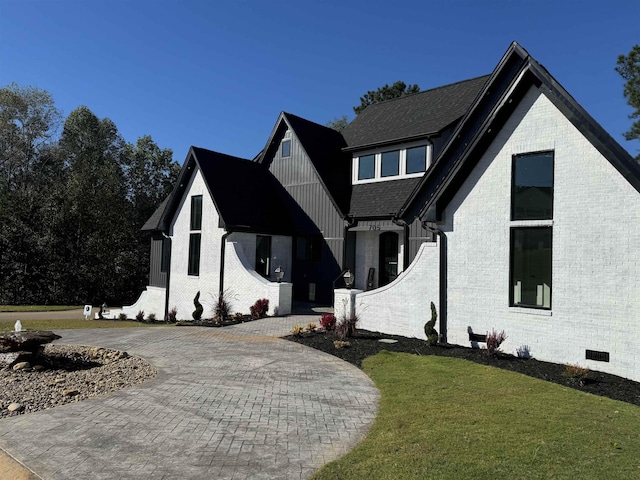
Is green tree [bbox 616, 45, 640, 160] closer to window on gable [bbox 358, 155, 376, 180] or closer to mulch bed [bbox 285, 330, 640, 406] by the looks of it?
window on gable [bbox 358, 155, 376, 180]

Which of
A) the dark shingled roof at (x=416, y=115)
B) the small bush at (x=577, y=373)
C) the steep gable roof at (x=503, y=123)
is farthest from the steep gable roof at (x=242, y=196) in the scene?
the small bush at (x=577, y=373)

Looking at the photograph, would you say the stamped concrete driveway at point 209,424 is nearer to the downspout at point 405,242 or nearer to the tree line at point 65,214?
the downspout at point 405,242

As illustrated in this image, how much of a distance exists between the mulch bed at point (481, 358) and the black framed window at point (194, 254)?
9.46 m

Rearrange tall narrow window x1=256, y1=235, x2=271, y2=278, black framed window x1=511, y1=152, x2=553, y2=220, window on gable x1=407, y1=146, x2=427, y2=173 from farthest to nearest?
tall narrow window x1=256, y1=235, x2=271, y2=278, window on gable x1=407, y1=146, x2=427, y2=173, black framed window x1=511, y1=152, x2=553, y2=220

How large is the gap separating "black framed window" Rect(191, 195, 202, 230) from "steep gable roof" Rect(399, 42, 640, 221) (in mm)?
10730

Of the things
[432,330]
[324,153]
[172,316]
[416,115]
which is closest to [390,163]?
[416,115]

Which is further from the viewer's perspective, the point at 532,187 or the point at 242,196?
the point at 242,196

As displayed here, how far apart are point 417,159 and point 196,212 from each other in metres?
10.2

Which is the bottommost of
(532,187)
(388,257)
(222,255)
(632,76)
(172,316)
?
(172,316)

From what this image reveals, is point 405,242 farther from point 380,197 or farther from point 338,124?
point 338,124

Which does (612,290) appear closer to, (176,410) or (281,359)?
(281,359)

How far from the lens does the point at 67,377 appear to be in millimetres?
8781

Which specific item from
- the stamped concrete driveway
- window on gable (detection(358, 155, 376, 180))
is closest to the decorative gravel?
the stamped concrete driveway

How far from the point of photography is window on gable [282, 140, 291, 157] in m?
21.7
